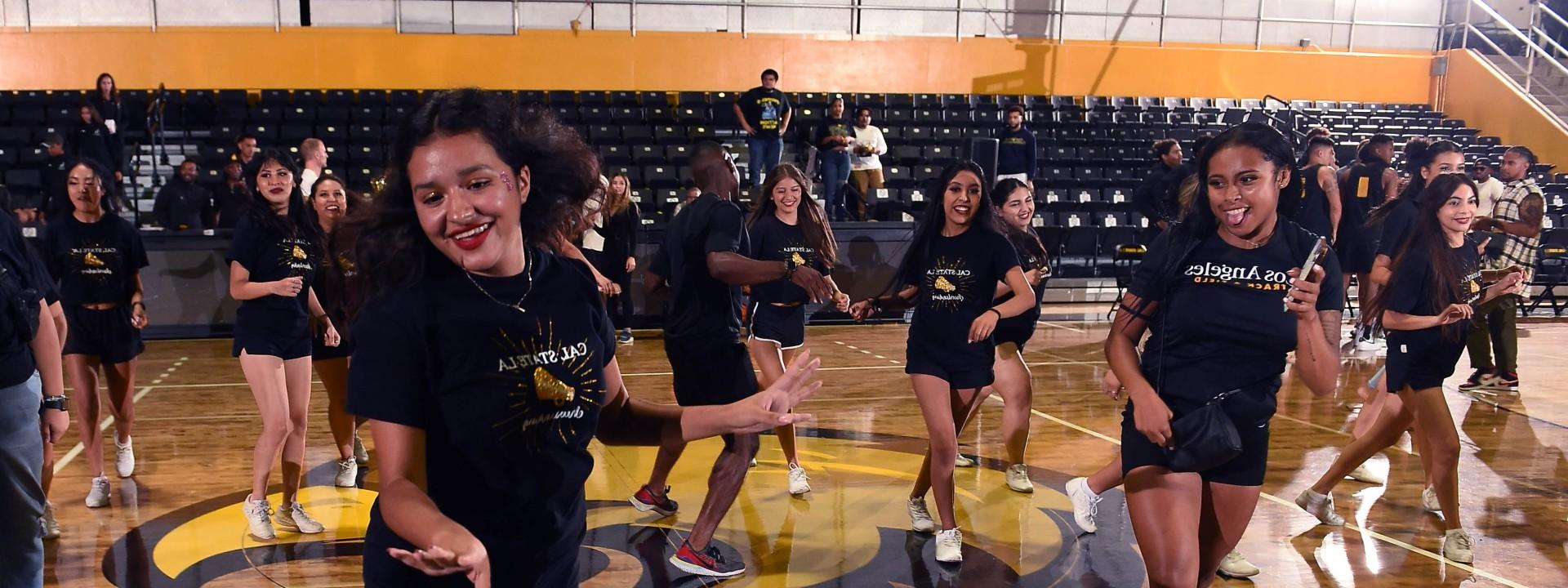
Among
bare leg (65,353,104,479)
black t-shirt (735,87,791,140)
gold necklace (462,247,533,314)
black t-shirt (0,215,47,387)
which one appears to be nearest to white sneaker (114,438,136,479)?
bare leg (65,353,104,479)

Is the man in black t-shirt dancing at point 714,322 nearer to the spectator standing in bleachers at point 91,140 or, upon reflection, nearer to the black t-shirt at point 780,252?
the black t-shirt at point 780,252

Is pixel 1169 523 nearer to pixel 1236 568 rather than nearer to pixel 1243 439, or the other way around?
pixel 1243 439

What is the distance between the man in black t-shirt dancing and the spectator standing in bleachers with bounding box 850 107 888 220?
8.60m

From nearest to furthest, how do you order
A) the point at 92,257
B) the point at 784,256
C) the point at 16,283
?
the point at 16,283 → the point at 92,257 → the point at 784,256

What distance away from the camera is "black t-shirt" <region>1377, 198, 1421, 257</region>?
17.0 feet

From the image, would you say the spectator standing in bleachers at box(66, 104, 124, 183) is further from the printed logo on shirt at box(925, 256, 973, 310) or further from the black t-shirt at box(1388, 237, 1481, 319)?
the black t-shirt at box(1388, 237, 1481, 319)

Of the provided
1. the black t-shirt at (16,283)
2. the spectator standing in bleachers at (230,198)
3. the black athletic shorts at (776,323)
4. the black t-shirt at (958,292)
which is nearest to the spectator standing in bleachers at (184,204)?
the spectator standing in bleachers at (230,198)

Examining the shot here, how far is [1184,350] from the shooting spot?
9.86 ft

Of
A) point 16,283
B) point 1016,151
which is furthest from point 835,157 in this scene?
point 16,283

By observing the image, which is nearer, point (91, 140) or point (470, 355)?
point (470, 355)

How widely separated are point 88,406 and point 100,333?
1.20 feet

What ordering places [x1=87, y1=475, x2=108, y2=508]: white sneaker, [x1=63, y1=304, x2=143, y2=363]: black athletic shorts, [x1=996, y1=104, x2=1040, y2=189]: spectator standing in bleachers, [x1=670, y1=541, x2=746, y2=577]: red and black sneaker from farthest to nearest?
[x1=996, y1=104, x2=1040, y2=189]: spectator standing in bleachers → [x1=63, y1=304, x2=143, y2=363]: black athletic shorts → [x1=87, y1=475, x2=108, y2=508]: white sneaker → [x1=670, y1=541, x2=746, y2=577]: red and black sneaker

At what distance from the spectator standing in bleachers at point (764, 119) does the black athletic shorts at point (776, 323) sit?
6.66 meters

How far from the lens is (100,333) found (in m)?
5.47
